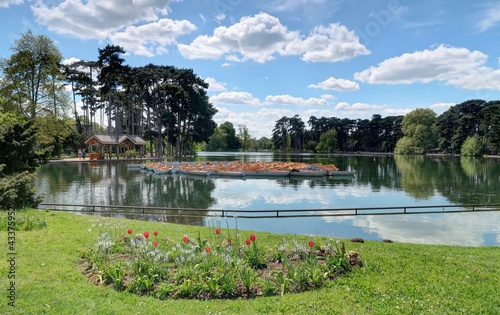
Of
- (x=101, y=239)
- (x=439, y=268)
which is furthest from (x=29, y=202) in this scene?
(x=439, y=268)

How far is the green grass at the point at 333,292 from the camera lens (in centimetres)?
466

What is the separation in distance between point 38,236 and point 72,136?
54.8 metres

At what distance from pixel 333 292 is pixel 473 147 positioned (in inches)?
3267

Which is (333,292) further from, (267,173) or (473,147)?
(473,147)

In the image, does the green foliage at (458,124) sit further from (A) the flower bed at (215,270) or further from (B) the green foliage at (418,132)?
(A) the flower bed at (215,270)

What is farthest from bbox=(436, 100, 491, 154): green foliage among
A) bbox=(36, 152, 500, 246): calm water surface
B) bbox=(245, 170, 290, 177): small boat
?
bbox=(245, 170, 290, 177): small boat

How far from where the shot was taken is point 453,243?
35.8ft

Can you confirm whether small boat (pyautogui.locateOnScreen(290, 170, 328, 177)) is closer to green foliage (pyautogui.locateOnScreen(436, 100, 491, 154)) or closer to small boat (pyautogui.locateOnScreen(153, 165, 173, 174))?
small boat (pyautogui.locateOnScreen(153, 165, 173, 174))

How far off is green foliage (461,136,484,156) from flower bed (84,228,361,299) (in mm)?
81606

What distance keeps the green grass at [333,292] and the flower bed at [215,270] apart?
0.22m

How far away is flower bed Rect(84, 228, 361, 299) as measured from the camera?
527 cm

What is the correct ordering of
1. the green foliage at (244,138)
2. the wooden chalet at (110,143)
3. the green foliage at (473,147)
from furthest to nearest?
the green foliage at (244,138) < the green foliage at (473,147) < the wooden chalet at (110,143)

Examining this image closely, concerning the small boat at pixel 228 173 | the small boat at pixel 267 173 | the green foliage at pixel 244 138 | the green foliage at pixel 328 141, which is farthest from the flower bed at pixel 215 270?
the green foliage at pixel 244 138

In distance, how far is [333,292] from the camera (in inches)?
206
